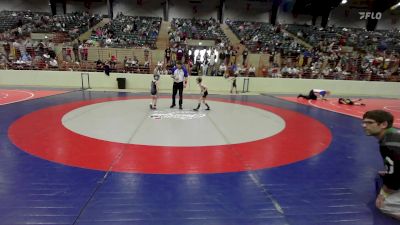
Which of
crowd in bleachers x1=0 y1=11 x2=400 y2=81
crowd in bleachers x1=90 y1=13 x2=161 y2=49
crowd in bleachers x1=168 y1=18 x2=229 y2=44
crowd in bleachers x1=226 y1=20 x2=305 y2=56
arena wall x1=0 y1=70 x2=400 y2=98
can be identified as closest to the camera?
arena wall x1=0 y1=70 x2=400 y2=98

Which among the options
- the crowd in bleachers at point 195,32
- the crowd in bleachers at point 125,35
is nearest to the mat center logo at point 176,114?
the crowd in bleachers at point 125,35

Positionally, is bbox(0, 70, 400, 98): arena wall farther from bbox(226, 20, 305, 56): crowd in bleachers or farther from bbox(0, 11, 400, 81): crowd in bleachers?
bbox(226, 20, 305, 56): crowd in bleachers

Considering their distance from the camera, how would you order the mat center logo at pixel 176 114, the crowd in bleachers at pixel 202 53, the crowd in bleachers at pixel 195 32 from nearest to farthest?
the mat center logo at pixel 176 114 → the crowd in bleachers at pixel 202 53 → the crowd in bleachers at pixel 195 32

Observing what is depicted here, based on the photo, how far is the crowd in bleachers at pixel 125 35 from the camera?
19.1 meters

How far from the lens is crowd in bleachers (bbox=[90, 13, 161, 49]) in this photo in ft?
62.7

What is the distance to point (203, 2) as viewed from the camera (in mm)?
32969

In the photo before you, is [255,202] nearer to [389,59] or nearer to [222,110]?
[222,110]

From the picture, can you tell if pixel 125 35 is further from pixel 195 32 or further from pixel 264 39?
pixel 264 39

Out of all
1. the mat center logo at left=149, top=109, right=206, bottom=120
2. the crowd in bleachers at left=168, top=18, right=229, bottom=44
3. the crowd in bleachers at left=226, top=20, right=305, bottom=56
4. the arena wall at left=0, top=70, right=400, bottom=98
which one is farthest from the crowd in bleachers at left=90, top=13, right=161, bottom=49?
the mat center logo at left=149, top=109, right=206, bottom=120

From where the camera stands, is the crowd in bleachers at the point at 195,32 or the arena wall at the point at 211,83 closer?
the arena wall at the point at 211,83

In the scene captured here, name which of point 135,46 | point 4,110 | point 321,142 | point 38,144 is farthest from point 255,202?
point 135,46

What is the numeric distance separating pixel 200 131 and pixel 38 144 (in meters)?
3.51

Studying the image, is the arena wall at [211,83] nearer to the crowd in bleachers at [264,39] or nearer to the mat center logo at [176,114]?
the crowd in bleachers at [264,39]

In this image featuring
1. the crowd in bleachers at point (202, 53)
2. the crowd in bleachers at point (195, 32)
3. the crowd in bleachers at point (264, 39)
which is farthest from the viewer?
the crowd in bleachers at point (195, 32)
